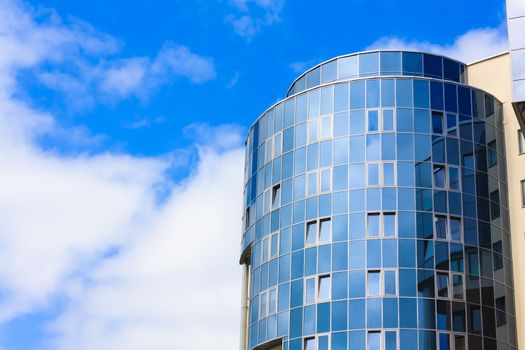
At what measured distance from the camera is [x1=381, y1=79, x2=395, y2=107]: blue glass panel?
61.8 meters

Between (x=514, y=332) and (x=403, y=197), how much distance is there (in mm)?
9946

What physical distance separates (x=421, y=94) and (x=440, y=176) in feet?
17.2

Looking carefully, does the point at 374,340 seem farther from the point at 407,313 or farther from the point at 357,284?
the point at 357,284

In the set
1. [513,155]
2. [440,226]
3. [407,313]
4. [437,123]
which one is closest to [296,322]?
[407,313]

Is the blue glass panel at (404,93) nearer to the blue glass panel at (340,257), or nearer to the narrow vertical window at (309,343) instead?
the blue glass panel at (340,257)

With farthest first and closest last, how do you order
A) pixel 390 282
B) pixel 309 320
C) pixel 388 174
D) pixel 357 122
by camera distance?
pixel 357 122 < pixel 388 174 < pixel 309 320 < pixel 390 282

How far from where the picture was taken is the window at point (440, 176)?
60022 millimetres

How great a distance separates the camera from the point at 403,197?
59531mm

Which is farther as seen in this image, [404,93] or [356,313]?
[404,93]

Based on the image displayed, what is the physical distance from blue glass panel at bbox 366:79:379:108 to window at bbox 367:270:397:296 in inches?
408

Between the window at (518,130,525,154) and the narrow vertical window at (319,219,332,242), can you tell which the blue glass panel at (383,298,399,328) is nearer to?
the narrow vertical window at (319,219,332,242)

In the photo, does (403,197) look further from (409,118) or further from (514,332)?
(514,332)

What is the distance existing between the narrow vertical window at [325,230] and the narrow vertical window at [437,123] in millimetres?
8330

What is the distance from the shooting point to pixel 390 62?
6500 cm
